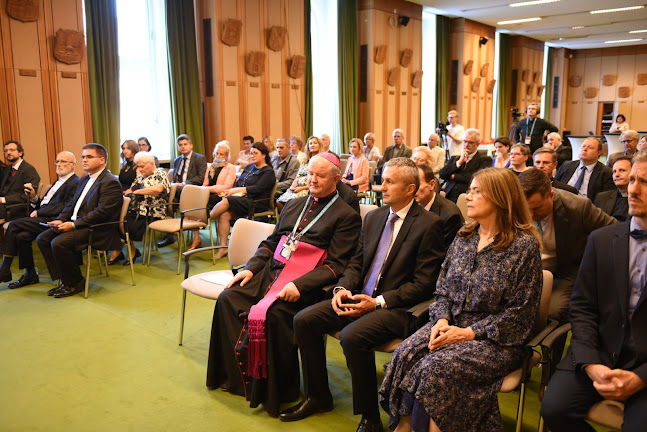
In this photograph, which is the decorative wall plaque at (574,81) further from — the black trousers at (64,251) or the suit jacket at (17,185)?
the black trousers at (64,251)

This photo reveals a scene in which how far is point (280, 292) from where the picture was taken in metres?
2.97

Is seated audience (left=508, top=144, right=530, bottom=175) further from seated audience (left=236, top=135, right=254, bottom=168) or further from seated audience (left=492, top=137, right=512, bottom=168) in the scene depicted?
seated audience (left=236, top=135, right=254, bottom=168)

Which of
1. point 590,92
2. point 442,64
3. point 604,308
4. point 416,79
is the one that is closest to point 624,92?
point 590,92

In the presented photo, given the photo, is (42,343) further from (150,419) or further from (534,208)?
(534,208)

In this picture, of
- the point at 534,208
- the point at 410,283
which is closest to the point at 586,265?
the point at 534,208

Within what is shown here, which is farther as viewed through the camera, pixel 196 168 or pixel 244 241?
pixel 196 168

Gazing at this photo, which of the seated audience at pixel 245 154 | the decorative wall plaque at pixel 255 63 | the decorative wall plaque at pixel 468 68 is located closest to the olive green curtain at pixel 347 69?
the decorative wall plaque at pixel 255 63

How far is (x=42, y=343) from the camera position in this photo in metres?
3.76

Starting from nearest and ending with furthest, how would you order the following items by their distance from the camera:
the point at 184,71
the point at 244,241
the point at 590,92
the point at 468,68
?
the point at 244,241, the point at 184,71, the point at 468,68, the point at 590,92

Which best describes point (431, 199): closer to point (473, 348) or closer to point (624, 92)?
point (473, 348)

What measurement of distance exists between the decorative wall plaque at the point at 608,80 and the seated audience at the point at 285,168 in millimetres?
18980

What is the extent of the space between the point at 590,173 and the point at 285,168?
370cm

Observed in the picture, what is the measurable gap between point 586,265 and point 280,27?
829 centimetres

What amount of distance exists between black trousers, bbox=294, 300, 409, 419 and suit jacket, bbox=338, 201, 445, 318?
4.1 inches
